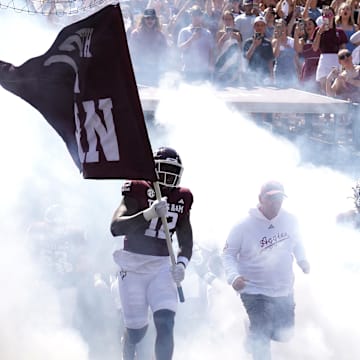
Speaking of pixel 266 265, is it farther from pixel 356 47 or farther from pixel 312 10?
pixel 312 10

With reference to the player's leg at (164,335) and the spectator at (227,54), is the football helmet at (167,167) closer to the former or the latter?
the player's leg at (164,335)

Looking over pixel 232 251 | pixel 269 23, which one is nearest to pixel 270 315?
pixel 232 251

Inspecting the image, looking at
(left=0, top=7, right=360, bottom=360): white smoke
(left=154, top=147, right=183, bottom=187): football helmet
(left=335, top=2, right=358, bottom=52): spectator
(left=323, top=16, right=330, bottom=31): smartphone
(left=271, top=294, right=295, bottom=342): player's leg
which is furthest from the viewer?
(left=335, top=2, right=358, bottom=52): spectator

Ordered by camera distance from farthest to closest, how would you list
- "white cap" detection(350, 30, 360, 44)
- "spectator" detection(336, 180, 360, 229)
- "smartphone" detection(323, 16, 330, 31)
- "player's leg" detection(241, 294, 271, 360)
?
"smartphone" detection(323, 16, 330, 31)
"white cap" detection(350, 30, 360, 44)
"spectator" detection(336, 180, 360, 229)
"player's leg" detection(241, 294, 271, 360)

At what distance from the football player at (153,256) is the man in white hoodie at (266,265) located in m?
0.57

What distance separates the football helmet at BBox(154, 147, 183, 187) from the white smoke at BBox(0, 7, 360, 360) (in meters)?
1.71

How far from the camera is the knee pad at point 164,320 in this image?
5.16m

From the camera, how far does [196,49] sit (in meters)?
10.6

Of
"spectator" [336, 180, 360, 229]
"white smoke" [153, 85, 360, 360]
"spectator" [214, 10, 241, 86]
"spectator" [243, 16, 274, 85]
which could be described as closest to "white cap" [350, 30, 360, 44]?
"spectator" [243, 16, 274, 85]

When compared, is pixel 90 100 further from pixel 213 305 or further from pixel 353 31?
pixel 353 31

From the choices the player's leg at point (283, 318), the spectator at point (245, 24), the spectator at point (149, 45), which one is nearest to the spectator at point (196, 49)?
the spectator at point (149, 45)

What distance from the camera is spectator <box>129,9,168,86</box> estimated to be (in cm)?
1028

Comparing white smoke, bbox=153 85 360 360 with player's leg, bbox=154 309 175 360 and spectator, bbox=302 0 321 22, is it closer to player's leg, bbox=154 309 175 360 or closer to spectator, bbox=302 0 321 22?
player's leg, bbox=154 309 175 360

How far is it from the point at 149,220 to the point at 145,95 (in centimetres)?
395
